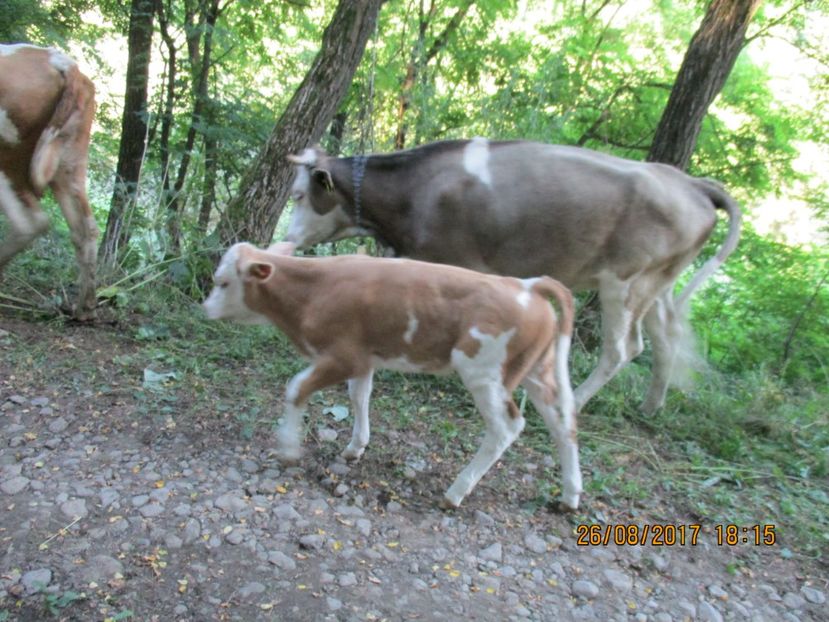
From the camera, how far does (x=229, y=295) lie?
4023 mm

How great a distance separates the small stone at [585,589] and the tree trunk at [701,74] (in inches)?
187

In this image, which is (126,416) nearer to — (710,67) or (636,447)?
(636,447)

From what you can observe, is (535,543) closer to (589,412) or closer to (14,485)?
(589,412)

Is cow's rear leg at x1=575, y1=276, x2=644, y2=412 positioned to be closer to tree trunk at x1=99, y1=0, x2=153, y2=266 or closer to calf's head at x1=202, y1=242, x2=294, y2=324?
calf's head at x1=202, y1=242, x2=294, y2=324

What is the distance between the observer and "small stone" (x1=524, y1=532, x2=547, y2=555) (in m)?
3.71

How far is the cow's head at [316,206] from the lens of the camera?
18.3 ft

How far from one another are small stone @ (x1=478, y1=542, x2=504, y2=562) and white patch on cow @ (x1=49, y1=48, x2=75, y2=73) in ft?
14.7

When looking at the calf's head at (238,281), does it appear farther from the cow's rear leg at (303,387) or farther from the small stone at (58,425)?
the small stone at (58,425)

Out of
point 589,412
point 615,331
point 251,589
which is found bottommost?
point 589,412

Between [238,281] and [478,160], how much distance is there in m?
2.26

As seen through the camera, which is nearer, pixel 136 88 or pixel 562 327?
pixel 562 327

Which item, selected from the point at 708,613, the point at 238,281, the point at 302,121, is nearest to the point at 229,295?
the point at 238,281

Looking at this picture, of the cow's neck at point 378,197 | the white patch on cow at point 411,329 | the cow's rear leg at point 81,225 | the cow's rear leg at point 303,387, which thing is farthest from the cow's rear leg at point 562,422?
the cow's rear leg at point 81,225

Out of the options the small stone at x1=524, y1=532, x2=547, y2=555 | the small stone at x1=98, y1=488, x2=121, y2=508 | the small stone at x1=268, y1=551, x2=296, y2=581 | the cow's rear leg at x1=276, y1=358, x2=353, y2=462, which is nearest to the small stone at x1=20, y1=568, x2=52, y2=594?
the small stone at x1=98, y1=488, x2=121, y2=508
